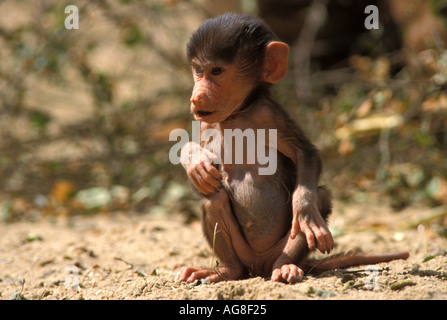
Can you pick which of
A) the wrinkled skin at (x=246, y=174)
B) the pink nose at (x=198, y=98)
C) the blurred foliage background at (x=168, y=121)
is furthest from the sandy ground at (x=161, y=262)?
the pink nose at (x=198, y=98)

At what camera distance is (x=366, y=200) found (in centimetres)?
648

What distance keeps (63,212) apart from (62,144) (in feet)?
6.67

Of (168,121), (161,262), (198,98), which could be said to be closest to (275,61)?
(198,98)

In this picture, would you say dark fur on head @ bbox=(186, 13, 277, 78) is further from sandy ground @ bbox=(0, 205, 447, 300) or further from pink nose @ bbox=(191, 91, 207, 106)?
sandy ground @ bbox=(0, 205, 447, 300)

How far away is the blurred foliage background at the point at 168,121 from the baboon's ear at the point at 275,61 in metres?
2.36

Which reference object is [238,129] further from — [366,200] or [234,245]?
[366,200]

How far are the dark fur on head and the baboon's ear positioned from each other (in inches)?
1.8

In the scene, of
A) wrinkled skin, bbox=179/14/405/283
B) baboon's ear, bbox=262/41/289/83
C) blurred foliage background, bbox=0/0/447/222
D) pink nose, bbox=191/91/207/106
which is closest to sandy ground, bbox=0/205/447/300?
wrinkled skin, bbox=179/14/405/283

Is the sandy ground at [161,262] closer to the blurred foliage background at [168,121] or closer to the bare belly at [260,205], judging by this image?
the bare belly at [260,205]

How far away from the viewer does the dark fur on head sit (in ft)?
10.8

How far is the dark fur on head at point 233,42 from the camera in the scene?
330cm

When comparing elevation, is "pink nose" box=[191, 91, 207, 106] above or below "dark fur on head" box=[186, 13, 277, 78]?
below

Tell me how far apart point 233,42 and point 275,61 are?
321 mm

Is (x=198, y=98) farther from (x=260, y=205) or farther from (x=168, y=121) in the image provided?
(x=168, y=121)
